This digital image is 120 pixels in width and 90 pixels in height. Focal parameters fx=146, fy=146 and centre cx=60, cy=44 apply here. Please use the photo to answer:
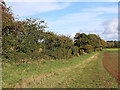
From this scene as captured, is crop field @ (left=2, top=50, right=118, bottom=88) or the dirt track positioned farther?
the dirt track

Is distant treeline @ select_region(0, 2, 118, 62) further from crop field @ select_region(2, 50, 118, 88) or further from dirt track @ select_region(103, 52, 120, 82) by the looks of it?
dirt track @ select_region(103, 52, 120, 82)

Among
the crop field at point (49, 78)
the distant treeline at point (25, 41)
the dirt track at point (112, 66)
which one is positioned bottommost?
the dirt track at point (112, 66)

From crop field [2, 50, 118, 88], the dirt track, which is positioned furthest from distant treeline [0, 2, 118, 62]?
the dirt track

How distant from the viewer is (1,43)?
9.51m

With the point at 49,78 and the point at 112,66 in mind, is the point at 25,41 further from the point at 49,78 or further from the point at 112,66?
the point at 112,66

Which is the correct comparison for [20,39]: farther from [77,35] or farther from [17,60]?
[77,35]

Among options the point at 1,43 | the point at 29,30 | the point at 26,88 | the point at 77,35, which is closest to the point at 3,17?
the point at 1,43

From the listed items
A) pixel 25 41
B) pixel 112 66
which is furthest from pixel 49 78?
pixel 112 66

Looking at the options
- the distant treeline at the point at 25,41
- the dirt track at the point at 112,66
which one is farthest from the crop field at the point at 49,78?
the distant treeline at the point at 25,41

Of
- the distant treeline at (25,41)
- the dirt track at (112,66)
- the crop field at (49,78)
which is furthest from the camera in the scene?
the dirt track at (112,66)

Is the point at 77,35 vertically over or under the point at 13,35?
over

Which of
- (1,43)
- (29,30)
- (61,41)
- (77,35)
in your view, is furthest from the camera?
(77,35)

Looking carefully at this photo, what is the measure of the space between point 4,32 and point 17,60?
92.8 inches

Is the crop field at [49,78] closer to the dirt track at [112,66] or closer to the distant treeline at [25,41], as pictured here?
the dirt track at [112,66]
